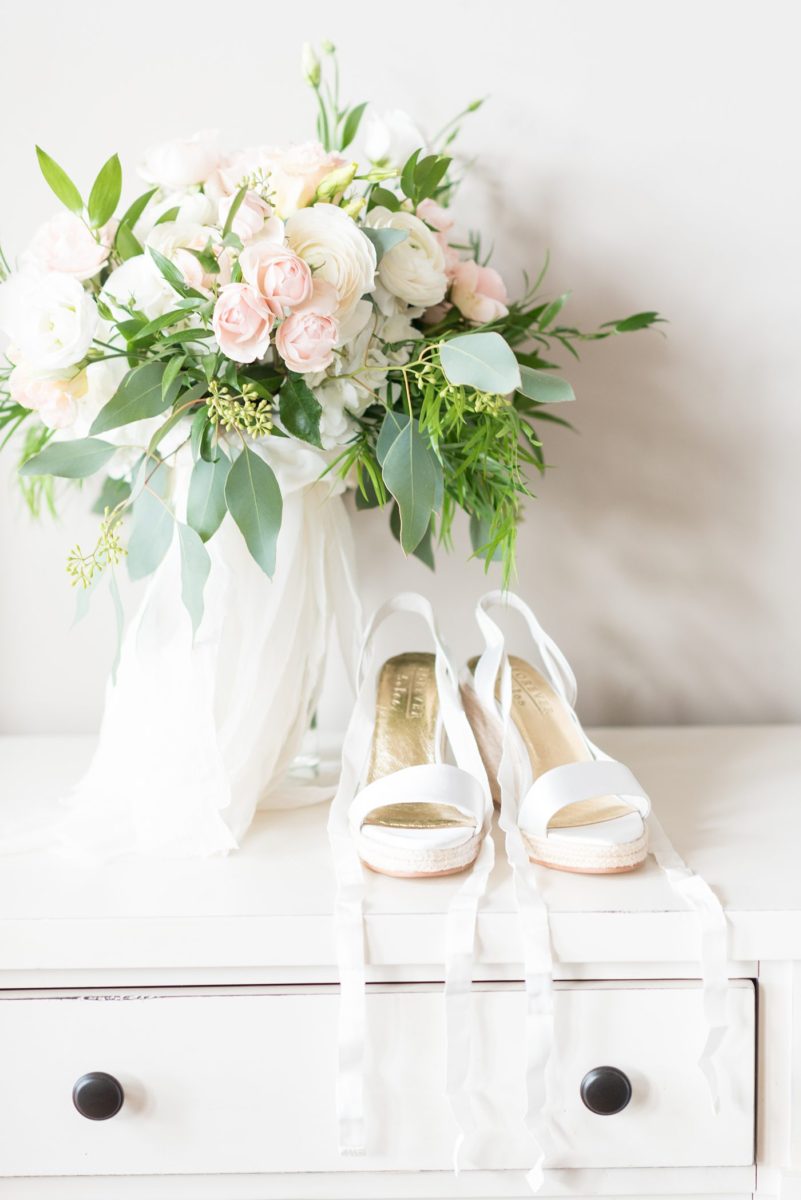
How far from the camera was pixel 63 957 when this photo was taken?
2.20 ft

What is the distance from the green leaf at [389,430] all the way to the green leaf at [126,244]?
24cm

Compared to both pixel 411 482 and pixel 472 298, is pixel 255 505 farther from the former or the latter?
pixel 472 298

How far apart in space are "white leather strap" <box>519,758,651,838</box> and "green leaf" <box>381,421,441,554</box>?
0.67 ft

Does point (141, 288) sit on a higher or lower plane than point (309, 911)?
higher

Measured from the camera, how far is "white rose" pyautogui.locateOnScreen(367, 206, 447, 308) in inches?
30.5

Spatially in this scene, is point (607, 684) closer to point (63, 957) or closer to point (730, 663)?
point (730, 663)

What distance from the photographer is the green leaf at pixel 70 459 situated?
0.75 metres

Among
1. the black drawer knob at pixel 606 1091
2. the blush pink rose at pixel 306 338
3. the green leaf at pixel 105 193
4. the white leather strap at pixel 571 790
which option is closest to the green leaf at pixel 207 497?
the blush pink rose at pixel 306 338

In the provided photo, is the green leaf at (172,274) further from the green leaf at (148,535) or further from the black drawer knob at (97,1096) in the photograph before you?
the black drawer knob at (97,1096)

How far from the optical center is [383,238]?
75 centimetres

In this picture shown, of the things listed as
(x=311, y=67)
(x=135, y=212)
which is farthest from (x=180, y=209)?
(x=311, y=67)

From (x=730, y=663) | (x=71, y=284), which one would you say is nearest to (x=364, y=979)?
(x=71, y=284)

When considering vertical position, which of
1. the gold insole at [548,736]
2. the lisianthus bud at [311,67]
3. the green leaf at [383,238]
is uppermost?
the lisianthus bud at [311,67]

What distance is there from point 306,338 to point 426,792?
13.2 inches
